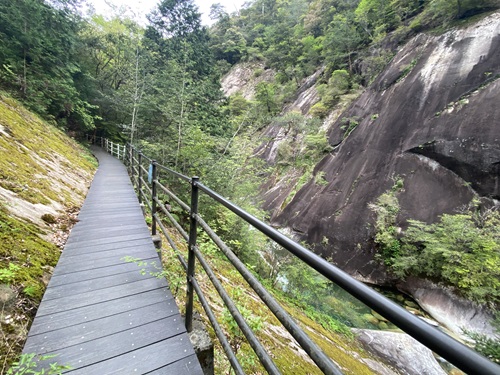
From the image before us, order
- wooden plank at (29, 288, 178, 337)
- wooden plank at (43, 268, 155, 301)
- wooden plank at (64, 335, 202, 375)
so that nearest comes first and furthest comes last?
1. wooden plank at (64, 335, 202, 375)
2. wooden plank at (29, 288, 178, 337)
3. wooden plank at (43, 268, 155, 301)

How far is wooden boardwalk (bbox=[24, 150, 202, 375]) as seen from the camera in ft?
4.83

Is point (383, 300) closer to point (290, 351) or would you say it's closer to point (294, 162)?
point (290, 351)

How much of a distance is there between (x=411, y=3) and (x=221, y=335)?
68.5 feet

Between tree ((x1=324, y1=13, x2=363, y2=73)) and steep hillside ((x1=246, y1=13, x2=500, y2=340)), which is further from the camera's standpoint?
tree ((x1=324, y1=13, x2=363, y2=73))

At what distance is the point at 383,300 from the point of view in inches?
21.7

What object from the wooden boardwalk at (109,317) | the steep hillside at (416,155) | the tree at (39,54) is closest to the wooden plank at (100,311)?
the wooden boardwalk at (109,317)

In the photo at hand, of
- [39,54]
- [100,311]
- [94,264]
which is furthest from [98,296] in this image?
[39,54]

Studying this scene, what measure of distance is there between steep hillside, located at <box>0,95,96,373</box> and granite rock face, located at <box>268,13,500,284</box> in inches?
359

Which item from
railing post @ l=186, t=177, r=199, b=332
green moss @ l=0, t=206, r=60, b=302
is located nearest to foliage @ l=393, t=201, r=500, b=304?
railing post @ l=186, t=177, r=199, b=332

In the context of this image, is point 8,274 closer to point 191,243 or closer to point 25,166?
point 191,243

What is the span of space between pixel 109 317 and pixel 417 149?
11.3 m

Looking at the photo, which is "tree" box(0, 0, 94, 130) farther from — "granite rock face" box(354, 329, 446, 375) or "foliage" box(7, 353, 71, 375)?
"granite rock face" box(354, 329, 446, 375)

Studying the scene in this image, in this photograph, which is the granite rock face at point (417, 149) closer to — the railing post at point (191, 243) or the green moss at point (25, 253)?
the railing post at point (191, 243)

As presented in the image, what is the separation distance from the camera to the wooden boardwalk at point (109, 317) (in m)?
1.47
